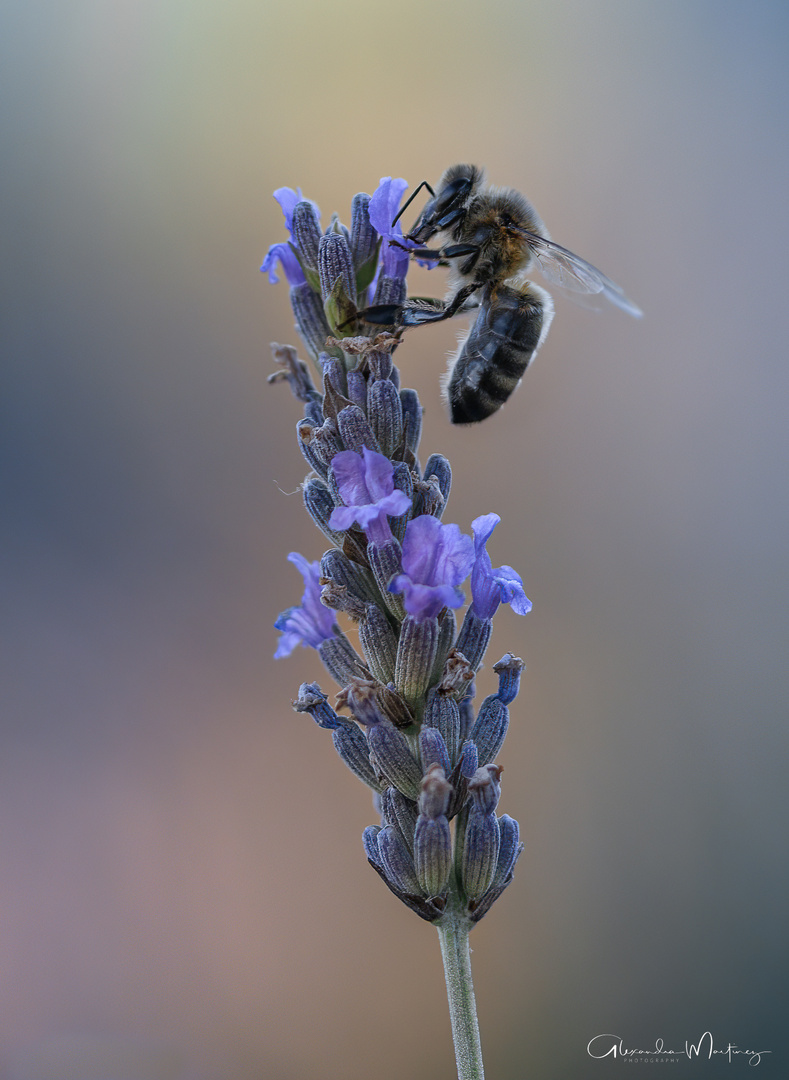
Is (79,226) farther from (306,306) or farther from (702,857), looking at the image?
(702,857)

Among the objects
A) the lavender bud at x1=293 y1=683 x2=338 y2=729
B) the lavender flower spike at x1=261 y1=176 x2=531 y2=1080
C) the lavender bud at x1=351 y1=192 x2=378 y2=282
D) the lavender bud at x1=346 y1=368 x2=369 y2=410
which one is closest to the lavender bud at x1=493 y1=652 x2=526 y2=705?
the lavender flower spike at x1=261 y1=176 x2=531 y2=1080

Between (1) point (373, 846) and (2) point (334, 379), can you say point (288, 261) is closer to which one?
(2) point (334, 379)

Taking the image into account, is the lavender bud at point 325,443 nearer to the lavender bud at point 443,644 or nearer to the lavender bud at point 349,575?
the lavender bud at point 349,575

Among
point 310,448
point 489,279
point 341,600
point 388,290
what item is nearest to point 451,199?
point 489,279

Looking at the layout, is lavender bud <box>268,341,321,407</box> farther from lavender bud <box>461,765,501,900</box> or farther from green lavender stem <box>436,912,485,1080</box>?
green lavender stem <box>436,912,485,1080</box>

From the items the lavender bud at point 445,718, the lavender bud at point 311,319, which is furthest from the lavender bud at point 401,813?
the lavender bud at point 311,319

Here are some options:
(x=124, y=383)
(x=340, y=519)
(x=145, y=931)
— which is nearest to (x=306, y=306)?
(x=340, y=519)
